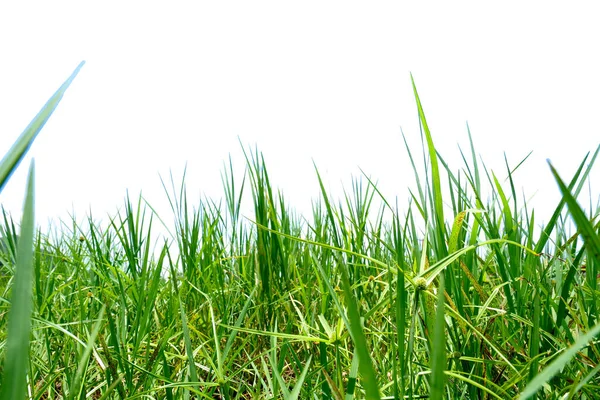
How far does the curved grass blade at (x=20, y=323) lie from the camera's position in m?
0.39

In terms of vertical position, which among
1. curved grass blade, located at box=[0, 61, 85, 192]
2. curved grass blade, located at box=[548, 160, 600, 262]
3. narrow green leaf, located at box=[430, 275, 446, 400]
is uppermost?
curved grass blade, located at box=[0, 61, 85, 192]

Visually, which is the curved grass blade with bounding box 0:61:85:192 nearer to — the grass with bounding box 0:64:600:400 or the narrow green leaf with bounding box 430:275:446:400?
the grass with bounding box 0:64:600:400

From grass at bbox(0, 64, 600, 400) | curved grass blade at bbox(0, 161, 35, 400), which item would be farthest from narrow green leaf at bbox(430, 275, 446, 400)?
curved grass blade at bbox(0, 161, 35, 400)

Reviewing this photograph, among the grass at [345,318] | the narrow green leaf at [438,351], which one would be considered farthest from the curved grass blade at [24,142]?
the narrow green leaf at [438,351]

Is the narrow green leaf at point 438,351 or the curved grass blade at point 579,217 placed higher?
the curved grass blade at point 579,217

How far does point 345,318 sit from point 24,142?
19.1 inches

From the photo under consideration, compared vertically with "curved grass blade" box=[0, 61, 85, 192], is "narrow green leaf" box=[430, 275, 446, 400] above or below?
below

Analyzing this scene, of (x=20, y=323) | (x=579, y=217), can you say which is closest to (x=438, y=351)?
(x=579, y=217)

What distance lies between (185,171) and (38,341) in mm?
859

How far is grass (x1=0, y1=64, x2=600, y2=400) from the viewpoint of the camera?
21.9 inches

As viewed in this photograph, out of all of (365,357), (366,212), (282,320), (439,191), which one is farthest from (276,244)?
(365,357)

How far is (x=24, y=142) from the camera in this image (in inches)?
18.4

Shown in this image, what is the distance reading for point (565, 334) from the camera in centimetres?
115

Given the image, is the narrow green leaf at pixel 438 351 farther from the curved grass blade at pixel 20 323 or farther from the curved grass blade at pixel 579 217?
the curved grass blade at pixel 20 323
